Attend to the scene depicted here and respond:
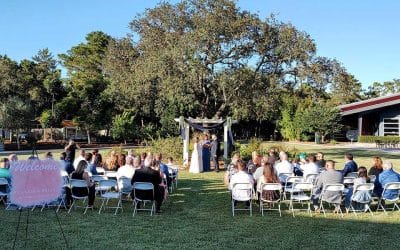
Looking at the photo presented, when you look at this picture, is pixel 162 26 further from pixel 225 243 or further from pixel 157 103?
pixel 225 243

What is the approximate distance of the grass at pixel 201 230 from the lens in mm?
7004

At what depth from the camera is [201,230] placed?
7.95 meters

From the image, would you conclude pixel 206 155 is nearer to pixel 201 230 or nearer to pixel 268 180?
pixel 268 180

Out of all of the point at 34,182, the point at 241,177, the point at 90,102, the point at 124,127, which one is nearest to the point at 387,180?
the point at 241,177

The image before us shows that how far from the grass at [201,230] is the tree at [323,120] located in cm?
3030

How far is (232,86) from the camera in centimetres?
2100

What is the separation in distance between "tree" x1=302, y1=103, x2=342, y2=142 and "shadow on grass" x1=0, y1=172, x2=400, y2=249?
30339mm

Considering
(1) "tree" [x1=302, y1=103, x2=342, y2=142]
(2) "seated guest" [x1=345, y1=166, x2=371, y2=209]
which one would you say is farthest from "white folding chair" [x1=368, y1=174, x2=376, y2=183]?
(1) "tree" [x1=302, y1=103, x2=342, y2=142]

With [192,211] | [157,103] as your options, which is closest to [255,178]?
[192,211]

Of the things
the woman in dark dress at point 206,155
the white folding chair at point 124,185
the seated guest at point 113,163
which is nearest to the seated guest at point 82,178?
the white folding chair at point 124,185

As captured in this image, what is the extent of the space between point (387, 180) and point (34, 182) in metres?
7.68

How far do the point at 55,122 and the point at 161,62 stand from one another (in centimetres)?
2318

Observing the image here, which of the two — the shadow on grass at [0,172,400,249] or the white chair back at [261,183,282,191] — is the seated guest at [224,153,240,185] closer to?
the shadow on grass at [0,172,400,249]

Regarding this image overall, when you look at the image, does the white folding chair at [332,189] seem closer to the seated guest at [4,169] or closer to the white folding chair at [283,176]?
the white folding chair at [283,176]
